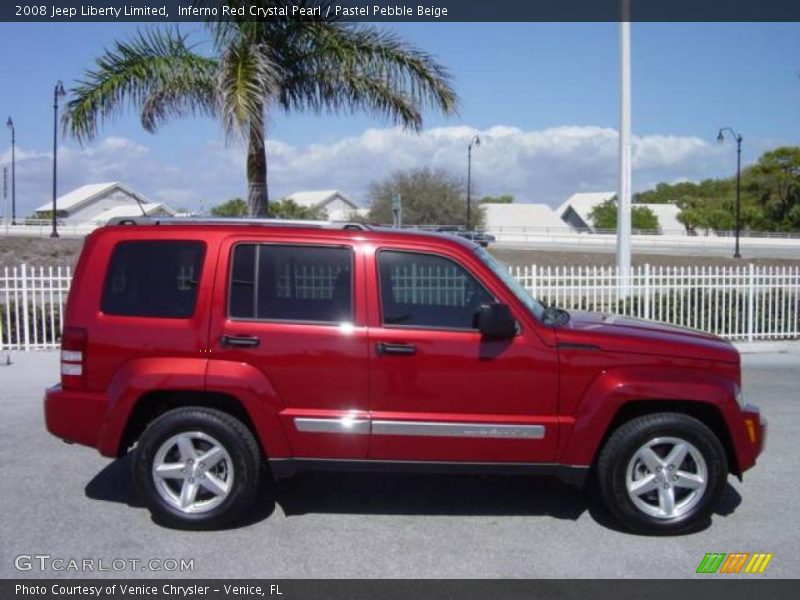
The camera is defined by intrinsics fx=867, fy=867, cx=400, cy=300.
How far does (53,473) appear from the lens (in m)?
6.59

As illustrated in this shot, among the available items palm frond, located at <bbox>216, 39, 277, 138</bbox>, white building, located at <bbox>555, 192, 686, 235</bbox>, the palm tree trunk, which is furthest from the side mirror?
white building, located at <bbox>555, 192, 686, 235</bbox>

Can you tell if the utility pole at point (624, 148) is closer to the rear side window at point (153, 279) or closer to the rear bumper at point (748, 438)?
the rear bumper at point (748, 438)

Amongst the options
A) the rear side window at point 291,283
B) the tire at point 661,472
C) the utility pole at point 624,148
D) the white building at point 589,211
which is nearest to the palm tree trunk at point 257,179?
the utility pole at point 624,148

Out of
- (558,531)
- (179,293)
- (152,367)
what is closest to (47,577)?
(152,367)

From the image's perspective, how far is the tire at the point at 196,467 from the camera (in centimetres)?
527

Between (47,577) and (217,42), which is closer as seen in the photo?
(47,577)

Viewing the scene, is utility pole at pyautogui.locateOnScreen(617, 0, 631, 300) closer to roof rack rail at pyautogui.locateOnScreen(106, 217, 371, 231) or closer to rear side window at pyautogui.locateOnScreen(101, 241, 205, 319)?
roof rack rail at pyautogui.locateOnScreen(106, 217, 371, 231)

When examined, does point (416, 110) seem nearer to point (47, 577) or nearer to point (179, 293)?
point (179, 293)

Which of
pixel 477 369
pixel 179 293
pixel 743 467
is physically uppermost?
pixel 179 293

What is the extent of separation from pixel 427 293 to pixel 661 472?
5.88 ft

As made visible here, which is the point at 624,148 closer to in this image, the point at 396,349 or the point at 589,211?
the point at 396,349

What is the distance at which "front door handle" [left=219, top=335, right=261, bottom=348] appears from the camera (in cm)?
524
